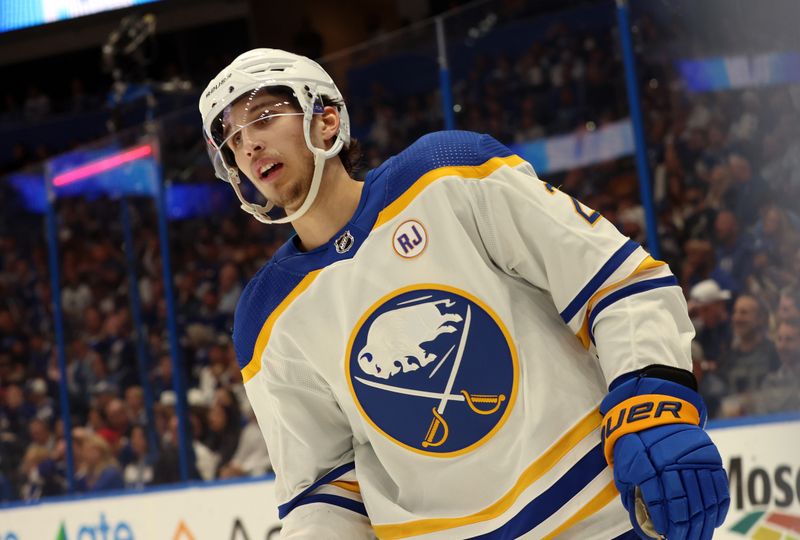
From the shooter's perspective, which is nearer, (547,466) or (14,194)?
(547,466)

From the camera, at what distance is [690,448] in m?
1.34

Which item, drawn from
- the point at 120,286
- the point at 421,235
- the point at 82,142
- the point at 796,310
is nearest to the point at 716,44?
the point at 796,310

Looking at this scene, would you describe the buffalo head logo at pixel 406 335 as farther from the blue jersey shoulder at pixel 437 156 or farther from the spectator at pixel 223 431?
the spectator at pixel 223 431

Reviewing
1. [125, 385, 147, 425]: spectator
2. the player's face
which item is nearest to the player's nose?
the player's face

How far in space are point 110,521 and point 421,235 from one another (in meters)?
3.49

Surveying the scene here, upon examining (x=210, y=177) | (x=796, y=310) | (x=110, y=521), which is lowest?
(x=110, y=521)

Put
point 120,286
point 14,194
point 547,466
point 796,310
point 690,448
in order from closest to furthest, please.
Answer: point 690,448
point 547,466
point 796,310
point 120,286
point 14,194

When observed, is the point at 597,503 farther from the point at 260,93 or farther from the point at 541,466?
the point at 260,93

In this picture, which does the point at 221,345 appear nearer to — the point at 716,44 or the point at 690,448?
the point at 716,44

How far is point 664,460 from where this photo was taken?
133cm

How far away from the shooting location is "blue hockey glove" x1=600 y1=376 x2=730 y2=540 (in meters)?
1.32

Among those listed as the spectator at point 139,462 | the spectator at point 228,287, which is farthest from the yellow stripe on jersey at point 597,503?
the spectator at point 139,462

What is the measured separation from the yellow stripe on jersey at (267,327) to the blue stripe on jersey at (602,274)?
41 cm

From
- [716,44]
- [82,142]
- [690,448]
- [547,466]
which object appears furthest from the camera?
[82,142]
